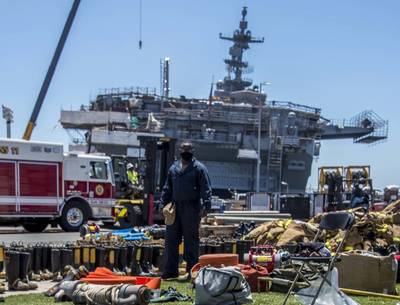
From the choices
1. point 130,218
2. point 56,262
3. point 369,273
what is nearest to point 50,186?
point 130,218

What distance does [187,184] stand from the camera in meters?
9.88

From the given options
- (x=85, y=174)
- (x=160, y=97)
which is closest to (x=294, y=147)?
(x=160, y=97)

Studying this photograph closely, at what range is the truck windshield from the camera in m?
25.4

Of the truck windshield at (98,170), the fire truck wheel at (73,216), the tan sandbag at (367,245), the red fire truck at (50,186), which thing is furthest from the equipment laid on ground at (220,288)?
the truck windshield at (98,170)

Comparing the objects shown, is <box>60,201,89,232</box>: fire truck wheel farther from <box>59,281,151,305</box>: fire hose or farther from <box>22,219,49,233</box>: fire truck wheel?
<box>59,281,151,305</box>: fire hose

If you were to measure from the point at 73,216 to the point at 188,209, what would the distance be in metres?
14.8

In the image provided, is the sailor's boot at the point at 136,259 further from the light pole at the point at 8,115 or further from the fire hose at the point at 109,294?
the light pole at the point at 8,115

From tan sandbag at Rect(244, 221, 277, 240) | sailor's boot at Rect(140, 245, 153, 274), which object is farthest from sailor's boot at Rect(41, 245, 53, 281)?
tan sandbag at Rect(244, 221, 277, 240)

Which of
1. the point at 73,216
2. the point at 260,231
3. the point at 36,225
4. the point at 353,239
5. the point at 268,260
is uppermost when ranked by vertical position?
the point at 268,260

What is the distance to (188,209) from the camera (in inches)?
391

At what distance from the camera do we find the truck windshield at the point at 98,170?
25.4 metres

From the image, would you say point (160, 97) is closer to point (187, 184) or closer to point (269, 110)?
point (269, 110)

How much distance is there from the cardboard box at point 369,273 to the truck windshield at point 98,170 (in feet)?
57.9

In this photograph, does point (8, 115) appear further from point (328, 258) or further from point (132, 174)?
point (328, 258)
